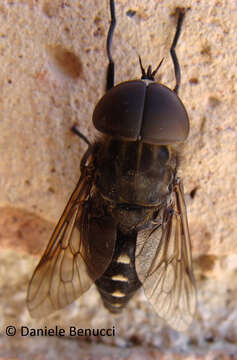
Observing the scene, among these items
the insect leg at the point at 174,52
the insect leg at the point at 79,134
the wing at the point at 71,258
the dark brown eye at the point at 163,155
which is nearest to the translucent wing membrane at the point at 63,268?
the wing at the point at 71,258

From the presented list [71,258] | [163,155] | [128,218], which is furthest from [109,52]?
[71,258]

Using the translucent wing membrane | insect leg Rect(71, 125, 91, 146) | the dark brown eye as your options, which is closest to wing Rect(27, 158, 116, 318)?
the translucent wing membrane

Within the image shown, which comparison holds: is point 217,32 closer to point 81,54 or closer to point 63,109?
point 81,54

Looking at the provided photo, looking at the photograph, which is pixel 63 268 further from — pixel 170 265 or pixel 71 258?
pixel 170 265

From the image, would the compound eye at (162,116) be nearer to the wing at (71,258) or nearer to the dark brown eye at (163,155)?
the dark brown eye at (163,155)

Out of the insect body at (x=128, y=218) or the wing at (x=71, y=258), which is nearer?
the insect body at (x=128, y=218)

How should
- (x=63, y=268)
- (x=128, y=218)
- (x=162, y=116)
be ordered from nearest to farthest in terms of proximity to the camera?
(x=162, y=116) → (x=128, y=218) → (x=63, y=268)

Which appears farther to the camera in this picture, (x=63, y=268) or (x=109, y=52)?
(x=63, y=268)
